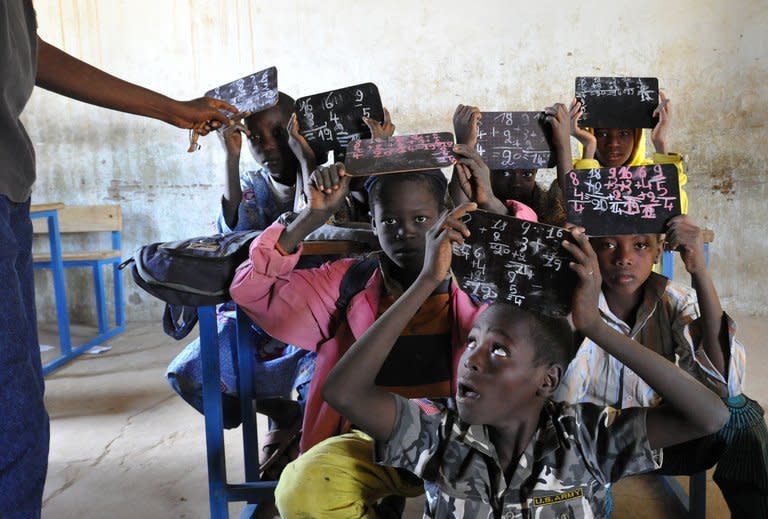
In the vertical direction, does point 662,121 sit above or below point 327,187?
above

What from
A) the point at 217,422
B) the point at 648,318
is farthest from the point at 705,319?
the point at 217,422

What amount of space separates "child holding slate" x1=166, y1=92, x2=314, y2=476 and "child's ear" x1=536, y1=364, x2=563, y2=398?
82 cm

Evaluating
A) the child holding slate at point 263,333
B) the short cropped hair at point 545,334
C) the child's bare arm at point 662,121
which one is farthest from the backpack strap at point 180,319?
the child's bare arm at point 662,121

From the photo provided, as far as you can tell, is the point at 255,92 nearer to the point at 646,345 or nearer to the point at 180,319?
the point at 180,319

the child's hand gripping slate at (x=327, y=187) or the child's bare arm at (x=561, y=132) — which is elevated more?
the child's bare arm at (x=561, y=132)

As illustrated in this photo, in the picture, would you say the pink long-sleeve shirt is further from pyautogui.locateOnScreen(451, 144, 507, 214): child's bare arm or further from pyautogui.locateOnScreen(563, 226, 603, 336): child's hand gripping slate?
pyautogui.locateOnScreen(563, 226, 603, 336): child's hand gripping slate

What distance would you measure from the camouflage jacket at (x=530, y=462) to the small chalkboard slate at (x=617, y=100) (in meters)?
1.28

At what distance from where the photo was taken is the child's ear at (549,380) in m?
1.32

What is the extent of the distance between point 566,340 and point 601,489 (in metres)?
0.30

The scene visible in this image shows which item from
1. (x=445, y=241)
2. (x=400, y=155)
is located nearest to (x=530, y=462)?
(x=445, y=241)

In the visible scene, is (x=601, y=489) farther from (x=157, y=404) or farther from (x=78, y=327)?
(x=78, y=327)

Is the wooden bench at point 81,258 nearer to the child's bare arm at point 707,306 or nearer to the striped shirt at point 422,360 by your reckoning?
the striped shirt at point 422,360

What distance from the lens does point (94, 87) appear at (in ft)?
4.61

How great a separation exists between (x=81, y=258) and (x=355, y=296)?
344cm
